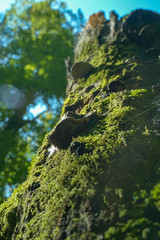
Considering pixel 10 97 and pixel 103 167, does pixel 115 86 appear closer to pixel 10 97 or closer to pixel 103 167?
pixel 103 167

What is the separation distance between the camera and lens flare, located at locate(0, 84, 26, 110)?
14.7 m

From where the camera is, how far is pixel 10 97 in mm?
14859

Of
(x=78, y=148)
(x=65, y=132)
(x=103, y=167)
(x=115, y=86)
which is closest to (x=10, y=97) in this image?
(x=115, y=86)

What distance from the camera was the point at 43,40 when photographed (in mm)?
17422

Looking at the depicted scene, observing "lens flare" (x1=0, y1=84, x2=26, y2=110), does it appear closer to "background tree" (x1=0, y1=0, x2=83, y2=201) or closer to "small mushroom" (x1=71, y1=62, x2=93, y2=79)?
"background tree" (x1=0, y1=0, x2=83, y2=201)

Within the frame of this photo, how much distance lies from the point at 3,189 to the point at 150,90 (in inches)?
375

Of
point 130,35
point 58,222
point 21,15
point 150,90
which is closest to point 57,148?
point 58,222

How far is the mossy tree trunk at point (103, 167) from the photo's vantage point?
1.55m

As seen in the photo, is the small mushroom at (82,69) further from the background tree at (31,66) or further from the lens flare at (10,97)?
the lens flare at (10,97)

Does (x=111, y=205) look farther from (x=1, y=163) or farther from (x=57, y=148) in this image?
(x=1, y=163)

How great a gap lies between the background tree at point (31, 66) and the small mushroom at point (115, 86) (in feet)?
29.3

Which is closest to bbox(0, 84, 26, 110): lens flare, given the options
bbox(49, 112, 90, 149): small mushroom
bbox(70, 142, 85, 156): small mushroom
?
bbox(49, 112, 90, 149): small mushroom

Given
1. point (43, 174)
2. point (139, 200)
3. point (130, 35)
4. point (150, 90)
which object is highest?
point (130, 35)

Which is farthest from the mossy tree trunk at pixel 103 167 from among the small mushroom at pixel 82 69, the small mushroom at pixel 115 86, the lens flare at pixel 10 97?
the lens flare at pixel 10 97
